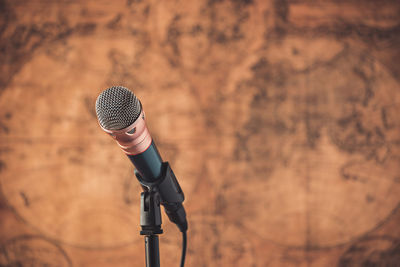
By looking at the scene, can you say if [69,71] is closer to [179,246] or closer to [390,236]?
[179,246]

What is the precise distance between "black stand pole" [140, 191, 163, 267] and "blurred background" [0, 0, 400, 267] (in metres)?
1.05

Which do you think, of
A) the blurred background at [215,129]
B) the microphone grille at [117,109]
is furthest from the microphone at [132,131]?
the blurred background at [215,129]

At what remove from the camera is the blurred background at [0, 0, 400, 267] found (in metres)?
1.70

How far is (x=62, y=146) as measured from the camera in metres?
1.75

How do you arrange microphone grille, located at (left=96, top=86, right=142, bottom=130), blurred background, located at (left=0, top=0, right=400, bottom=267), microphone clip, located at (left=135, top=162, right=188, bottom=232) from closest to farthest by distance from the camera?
microphone grille, located at (left=96, top=86, right=142, bottom=130) → microphone clip, located at (left=135, top=162, right=188, bottom=232) → blurred background, located at (left=0, top=0, right=400, bottom=267)

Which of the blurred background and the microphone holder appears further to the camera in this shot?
the blurred background

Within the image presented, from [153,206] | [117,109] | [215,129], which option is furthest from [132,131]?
[215,129]

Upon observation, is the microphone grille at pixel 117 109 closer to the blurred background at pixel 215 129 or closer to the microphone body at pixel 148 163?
the microphone body at pixel 148 163

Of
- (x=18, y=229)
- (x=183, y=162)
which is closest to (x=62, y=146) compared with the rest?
(x=18, y=229)

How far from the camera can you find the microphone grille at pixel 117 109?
545mm

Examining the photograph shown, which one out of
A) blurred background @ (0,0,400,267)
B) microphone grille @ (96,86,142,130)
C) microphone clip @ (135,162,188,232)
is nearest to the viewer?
microphone grille @ (96,86,142,130)

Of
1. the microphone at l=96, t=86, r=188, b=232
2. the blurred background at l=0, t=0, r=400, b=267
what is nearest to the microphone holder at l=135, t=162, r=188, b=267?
the microphone at l=96, t=86, r=188, b=232

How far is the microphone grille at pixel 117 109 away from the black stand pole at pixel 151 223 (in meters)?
0.19

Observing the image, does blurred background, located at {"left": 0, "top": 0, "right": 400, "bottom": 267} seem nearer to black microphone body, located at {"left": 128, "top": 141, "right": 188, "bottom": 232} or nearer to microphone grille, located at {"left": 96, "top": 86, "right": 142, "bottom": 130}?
black microphone body, located at {"left": 128, "top": 141, "right": 188, "bottom": 232}
